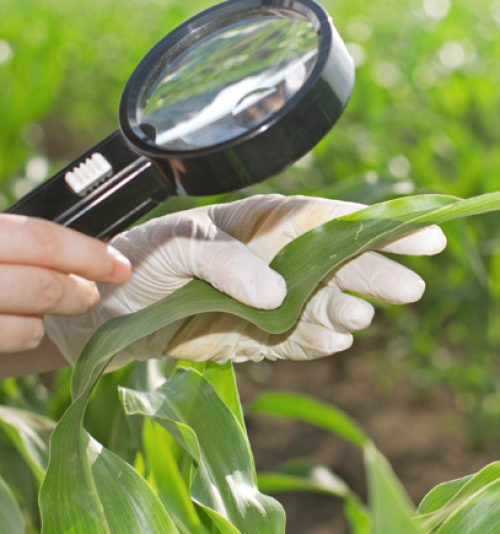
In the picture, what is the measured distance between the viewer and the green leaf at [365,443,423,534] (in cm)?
39

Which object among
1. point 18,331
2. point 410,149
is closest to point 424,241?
point 18,331

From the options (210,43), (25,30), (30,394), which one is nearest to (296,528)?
(30,394)

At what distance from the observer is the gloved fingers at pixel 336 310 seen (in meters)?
0.72

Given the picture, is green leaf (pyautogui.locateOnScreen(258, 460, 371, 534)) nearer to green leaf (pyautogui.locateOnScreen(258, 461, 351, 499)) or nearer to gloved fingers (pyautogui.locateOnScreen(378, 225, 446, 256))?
green leaf (pyautogui.locateOnScreen(258, 461, 351, 499))

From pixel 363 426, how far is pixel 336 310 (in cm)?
121

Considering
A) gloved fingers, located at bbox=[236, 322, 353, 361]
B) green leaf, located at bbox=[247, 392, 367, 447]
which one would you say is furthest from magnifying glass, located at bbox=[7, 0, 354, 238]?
green leaf, located at bbox=[247, 392, 367, 447]

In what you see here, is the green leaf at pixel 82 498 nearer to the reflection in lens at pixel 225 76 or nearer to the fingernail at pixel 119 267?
the fingernail at pixel 119 267

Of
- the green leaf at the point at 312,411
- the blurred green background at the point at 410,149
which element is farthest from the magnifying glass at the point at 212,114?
the green leaf at the point at 312,411

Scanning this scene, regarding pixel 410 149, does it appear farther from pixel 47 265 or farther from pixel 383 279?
pixel 47 265

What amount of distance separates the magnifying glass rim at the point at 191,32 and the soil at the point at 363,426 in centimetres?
113

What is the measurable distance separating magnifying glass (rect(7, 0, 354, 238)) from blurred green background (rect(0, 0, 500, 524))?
0.50m

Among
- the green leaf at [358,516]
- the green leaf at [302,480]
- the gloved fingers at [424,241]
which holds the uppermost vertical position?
the gloved fingers at [424,241]

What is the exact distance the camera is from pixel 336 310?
29.0 inches

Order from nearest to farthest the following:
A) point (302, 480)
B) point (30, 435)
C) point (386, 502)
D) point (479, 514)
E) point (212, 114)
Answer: point (386, 502) → point (479, 514) → point (212, 114) → point (30, 435) → point (302, 480)
